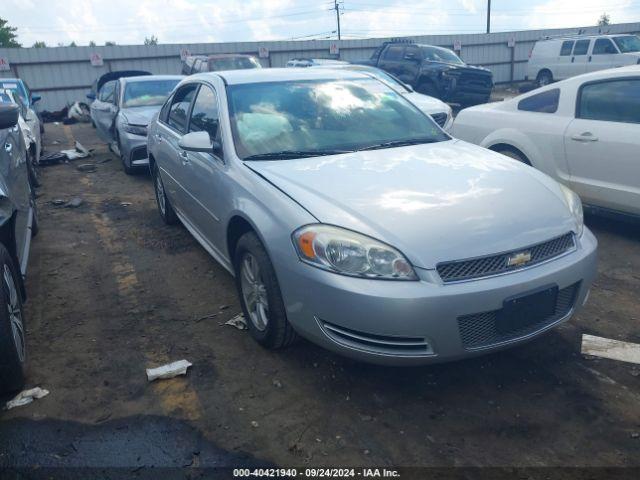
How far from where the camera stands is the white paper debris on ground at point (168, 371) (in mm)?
3172

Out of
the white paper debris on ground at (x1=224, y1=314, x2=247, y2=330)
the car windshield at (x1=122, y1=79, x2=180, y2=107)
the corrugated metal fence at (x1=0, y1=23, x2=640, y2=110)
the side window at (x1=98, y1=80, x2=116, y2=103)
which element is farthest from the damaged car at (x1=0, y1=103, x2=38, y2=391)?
the corrugated metal fence at (x1=0, y1=23, x2=640, y2=110)

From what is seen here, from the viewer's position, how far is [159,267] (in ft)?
16.3

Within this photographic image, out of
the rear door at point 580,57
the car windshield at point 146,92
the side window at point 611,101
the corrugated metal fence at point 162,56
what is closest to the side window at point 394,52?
the rear door at point 580,57

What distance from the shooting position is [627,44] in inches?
711

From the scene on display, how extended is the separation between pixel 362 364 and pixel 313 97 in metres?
1.99

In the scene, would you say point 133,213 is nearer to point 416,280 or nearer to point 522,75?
point 416,280

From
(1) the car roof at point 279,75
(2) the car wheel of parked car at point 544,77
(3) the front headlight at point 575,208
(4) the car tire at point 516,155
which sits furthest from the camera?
(2) the car wheel of parked car at point 544,77

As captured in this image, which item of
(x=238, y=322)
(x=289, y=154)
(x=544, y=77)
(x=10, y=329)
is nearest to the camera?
(x=10, y=329)

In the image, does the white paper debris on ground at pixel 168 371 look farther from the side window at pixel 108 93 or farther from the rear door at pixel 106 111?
the side window at pixel 108 93

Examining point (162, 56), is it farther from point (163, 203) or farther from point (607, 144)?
point (607, 144)

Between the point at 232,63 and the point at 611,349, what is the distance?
14.0m

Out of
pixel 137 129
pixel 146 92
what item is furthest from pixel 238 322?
pixel 146 92

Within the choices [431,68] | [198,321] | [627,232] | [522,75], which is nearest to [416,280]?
[198,321]

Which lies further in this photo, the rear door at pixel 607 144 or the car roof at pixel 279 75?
the rear door at pixel 607 144
